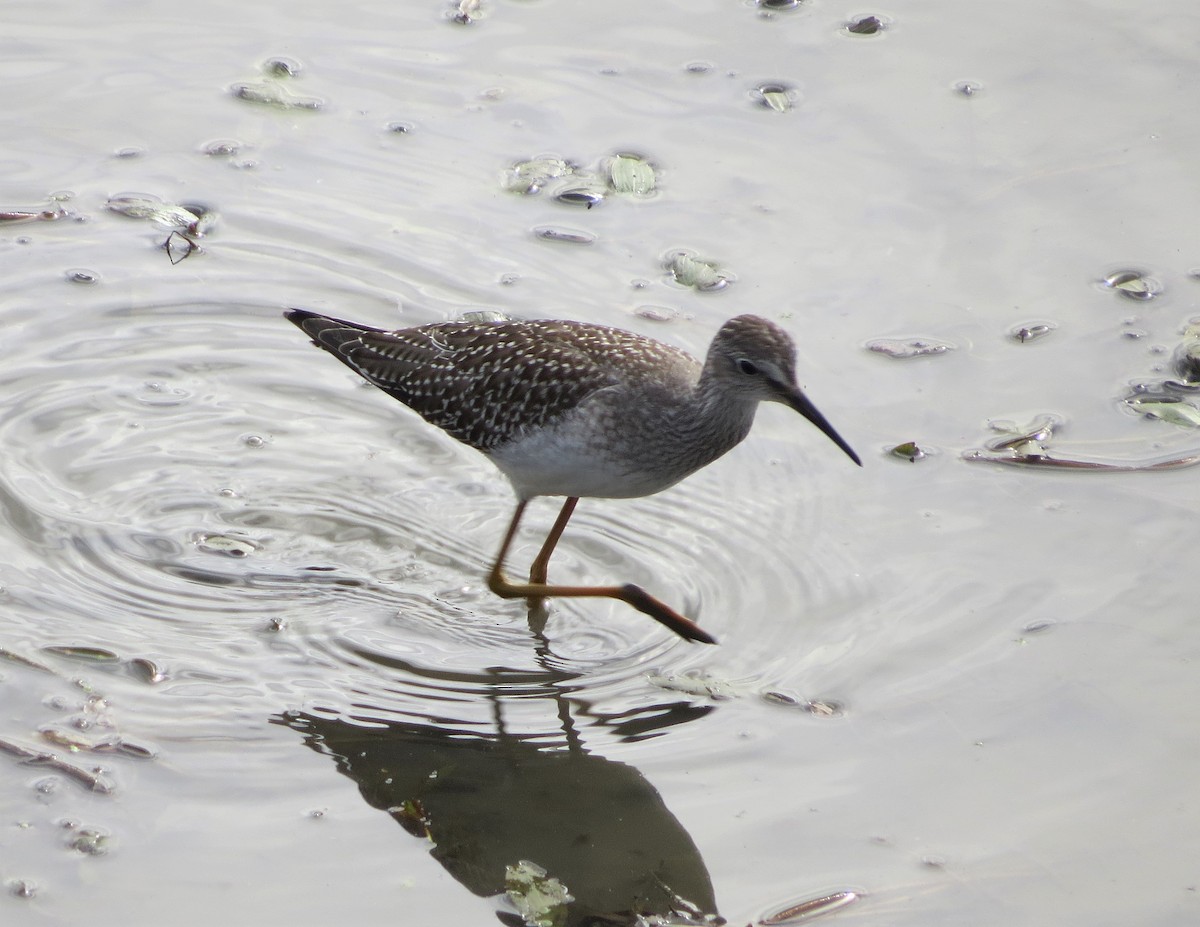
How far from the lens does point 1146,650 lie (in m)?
6.95

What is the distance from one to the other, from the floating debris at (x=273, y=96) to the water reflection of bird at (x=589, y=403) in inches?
138

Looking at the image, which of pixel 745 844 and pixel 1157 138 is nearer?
pixel 745 844

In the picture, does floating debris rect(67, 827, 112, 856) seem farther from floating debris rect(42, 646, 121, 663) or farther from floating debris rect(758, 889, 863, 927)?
floating debris rect(758, 889, 863, 927)

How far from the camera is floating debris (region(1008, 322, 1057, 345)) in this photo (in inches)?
355

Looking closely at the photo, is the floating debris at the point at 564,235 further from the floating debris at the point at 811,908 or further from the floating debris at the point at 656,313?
the floating debris at the point at 811,908

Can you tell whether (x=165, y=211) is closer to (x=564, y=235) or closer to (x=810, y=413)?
(x=564, y=235)

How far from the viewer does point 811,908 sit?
5.65 m

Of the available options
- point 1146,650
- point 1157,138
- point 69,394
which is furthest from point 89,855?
point 1157,138

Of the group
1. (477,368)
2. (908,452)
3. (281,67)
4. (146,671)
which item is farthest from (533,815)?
(281,67)

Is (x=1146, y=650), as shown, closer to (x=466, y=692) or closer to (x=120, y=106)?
(x=466, y=692)

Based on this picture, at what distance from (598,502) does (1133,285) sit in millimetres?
3728

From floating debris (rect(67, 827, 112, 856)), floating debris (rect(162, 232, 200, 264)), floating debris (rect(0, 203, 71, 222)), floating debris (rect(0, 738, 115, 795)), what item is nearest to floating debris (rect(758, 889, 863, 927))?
floating debris (rect(67, 827, 112, 856))

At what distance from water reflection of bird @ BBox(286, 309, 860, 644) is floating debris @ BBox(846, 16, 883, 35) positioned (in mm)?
5045

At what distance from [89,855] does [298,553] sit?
2218mm
